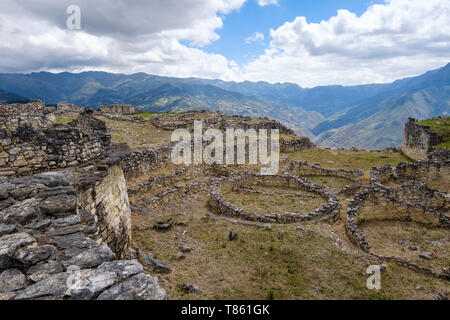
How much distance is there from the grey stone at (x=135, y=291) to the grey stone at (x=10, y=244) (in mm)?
1634

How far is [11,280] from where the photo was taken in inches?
129

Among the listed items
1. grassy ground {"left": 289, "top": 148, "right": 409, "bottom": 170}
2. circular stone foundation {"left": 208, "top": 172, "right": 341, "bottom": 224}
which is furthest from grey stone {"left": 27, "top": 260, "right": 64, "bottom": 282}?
grassy ground {"left": 289, "top": 148, "right": 409, "bottom": 170}

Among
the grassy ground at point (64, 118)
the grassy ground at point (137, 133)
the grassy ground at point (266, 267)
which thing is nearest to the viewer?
the grassy ground at point (266, 267)

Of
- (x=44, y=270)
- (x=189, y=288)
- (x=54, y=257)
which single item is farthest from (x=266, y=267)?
(x=44, y=270)

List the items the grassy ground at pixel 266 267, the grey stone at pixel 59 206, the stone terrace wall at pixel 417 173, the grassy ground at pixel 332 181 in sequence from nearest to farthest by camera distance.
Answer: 1. the grey stone at pixel 59 206
2. the grassy ground at pixel 266 267
3. the stone terrace wall at pixel 417 173
4. the grassy ground at pixel 332 181

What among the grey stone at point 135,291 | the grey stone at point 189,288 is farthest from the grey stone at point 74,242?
the grey stone at point 189,288

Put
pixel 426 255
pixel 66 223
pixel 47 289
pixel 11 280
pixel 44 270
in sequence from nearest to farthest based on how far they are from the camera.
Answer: pixel 47 289, pixel 11 280, pixel 44 270, pixel 66 223, pixel 426 255

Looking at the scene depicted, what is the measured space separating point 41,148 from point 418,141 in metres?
37.0

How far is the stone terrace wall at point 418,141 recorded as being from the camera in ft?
93.1

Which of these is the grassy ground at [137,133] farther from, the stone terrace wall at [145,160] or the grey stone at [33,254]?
the grey stone at [33,254]

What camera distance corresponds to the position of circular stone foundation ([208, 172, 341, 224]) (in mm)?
13852

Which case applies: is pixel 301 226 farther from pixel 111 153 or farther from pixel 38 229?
pixel 38 229

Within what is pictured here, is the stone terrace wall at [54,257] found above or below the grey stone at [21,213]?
below

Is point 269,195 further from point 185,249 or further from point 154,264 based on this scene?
point 154,264
